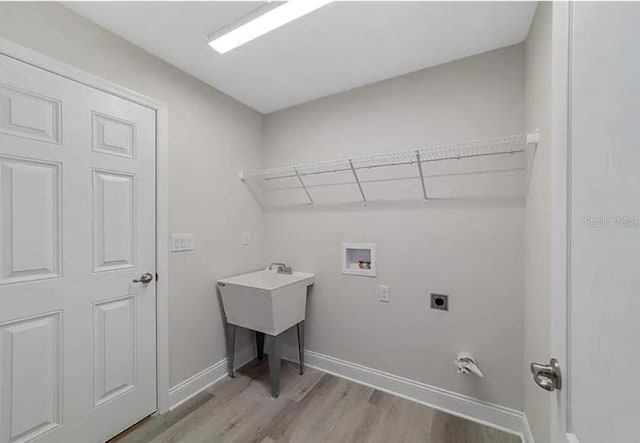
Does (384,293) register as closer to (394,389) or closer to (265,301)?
(394,389)

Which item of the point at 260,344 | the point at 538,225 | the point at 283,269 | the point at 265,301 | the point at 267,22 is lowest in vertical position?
the point at 260,344

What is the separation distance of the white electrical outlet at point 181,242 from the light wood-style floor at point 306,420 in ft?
3.60

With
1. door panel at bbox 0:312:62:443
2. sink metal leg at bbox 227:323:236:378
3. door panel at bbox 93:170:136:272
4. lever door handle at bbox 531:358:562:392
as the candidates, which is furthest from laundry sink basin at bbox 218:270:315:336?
lever door handle at bbox 531:358:562:392

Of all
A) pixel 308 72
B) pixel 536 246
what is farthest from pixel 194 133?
pixel 536 246

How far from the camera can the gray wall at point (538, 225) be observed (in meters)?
1.19

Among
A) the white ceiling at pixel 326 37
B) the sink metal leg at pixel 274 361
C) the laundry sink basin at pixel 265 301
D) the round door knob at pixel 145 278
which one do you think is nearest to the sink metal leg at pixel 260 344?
the laundry sink basin at pixel 265 301

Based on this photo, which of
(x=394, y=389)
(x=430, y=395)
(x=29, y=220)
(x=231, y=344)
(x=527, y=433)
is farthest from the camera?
(x=231, y=344)

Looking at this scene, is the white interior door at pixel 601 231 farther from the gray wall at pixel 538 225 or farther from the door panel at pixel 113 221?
the door panel at pixel 113 221

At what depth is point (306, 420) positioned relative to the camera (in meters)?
1.76

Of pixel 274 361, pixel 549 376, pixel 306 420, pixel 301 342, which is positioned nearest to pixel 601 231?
pixel 549 376

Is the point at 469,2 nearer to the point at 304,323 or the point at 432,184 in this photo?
the point at 432,184

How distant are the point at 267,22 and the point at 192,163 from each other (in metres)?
1.11

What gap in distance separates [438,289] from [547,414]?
31.9 inches

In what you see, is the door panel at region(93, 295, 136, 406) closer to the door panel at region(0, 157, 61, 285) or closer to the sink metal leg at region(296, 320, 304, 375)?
the door panel at region(0, 157, 61, 285)
